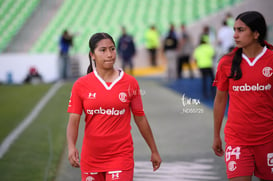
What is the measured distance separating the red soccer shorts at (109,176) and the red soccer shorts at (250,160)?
88 cm

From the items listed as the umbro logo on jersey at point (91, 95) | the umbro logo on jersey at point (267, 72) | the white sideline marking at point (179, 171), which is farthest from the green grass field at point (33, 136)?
the umbro logo on jersey at point (267, 72)

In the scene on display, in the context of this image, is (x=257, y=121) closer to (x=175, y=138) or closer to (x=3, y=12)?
(x=175, y=138)

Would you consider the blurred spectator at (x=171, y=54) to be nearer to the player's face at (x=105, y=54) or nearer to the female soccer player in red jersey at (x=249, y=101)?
the female soccer player in red jersey at (x=249, y=101)

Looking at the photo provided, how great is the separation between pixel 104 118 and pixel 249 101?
1.25 metres

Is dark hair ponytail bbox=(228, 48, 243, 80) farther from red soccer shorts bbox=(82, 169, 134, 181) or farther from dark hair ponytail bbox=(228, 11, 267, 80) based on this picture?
red soccer shorts bbox=(82, 169, 134, 181)

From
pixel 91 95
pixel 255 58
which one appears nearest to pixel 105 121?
pixel 91 95

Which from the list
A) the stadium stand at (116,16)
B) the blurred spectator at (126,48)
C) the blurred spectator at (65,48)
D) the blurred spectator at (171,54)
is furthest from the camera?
the stadium stand at (116,16)

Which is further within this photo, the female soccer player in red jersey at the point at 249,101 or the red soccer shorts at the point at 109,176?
the female soccer player in red jersey at the point at 249,101

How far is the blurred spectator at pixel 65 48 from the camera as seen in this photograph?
25270 millimetres

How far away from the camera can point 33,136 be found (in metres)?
12.4

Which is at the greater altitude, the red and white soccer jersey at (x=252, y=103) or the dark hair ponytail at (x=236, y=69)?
the dark hair ponytail at (x=236, y=69)

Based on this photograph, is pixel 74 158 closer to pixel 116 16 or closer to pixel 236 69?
pixel 236 69

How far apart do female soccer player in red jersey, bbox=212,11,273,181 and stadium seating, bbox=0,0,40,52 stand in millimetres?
22330

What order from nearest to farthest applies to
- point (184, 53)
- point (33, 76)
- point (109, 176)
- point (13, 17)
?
1. point (109, 176)
2. point (184, 53)
3. point (33, 76)
4. point (13, 17)
